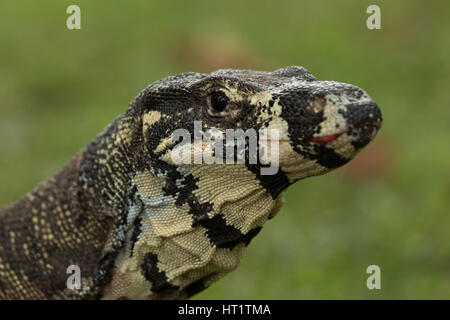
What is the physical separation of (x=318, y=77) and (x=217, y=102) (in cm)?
997

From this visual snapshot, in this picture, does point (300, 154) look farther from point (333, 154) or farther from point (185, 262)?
point (185, 262)

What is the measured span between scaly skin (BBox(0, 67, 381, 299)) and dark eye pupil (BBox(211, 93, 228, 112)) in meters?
0.02

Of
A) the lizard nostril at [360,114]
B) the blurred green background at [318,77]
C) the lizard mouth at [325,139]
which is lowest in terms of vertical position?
the blurred green background at [318,77]

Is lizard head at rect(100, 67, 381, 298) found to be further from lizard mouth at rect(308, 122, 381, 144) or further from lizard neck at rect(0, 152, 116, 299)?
lizard neck at rect(0, 152, 116, 299)

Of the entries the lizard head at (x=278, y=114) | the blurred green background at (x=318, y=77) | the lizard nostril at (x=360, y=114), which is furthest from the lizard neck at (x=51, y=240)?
the blurred green background at (x=318, y=77)

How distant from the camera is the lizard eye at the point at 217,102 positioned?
14.8 ft

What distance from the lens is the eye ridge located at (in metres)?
4.51

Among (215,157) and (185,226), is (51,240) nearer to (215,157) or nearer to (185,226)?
(185,226)

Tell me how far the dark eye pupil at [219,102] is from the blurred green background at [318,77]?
12.4 feet

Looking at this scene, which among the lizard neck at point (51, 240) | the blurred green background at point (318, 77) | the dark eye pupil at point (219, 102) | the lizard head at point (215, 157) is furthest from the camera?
the blurred green background at point (318, 77)

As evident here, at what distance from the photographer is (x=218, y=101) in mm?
4531

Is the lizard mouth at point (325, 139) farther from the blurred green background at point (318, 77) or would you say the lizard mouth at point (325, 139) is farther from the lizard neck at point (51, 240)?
the blurred green background at point (318, 77)

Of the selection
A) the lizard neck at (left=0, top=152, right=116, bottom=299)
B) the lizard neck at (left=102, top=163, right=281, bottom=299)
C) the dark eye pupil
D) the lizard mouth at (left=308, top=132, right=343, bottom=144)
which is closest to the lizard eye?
the dark eye pupil

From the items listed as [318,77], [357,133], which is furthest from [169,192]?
[318,77]
